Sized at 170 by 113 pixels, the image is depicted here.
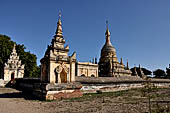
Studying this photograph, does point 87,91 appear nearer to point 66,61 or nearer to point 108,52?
point 66,61

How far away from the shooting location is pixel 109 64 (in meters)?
28.0

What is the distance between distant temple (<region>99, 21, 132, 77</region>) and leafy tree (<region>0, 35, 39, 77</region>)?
17.2 meters

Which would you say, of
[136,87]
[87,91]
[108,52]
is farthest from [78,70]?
[87,91]

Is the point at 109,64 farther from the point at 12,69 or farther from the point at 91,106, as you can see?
the point at 91,106

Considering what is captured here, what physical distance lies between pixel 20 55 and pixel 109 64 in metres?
21.3

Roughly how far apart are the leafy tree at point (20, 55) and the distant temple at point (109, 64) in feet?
56.4

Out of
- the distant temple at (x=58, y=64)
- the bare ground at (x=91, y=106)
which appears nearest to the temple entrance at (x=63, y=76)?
the distant temple at (x=58, y=64)

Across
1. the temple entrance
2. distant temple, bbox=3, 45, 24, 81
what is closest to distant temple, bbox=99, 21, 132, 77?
the temple entrance

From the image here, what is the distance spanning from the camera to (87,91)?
14.1 m

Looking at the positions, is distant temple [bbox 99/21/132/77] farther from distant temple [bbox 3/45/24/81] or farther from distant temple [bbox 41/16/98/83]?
distant temple [bbox 3/45/24/81]

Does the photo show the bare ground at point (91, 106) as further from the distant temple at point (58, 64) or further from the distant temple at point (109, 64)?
the distant temple at point (109, 64)

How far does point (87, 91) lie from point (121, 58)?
70.3 feet

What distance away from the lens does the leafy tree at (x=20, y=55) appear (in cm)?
3014

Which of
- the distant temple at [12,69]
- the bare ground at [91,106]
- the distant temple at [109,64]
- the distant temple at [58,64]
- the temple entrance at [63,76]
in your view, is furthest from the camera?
the distant temple at [109,64]
